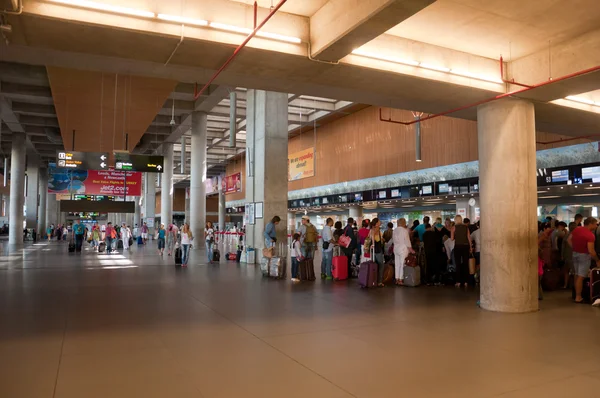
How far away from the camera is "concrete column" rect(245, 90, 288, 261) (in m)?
15.1

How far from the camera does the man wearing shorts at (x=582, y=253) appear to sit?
28.0 ft

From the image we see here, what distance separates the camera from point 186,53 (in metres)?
6.17

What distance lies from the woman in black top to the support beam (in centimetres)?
580

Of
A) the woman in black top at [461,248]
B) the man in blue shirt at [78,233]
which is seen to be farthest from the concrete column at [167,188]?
the woman in black top at [461,248]

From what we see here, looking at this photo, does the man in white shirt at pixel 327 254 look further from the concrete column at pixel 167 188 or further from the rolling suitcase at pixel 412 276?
the concrete column at pixel 167 188

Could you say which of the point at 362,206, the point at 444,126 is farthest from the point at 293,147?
the point at 444,126

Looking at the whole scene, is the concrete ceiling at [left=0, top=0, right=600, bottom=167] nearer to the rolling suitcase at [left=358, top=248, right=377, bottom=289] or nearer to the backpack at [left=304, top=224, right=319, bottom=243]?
the rolling suitcase at [left=358, top=248, right=377, bottom=289]

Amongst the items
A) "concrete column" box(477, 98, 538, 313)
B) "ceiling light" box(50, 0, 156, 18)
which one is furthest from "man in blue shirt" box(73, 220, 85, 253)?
"concrete column" box(477, 98, 538, 313)

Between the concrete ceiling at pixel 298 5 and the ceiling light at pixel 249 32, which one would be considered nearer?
the ceiling light at pixel 249 32

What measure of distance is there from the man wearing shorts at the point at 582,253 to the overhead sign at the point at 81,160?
704 inches

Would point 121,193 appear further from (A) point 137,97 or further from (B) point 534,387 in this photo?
(B) point 534,387

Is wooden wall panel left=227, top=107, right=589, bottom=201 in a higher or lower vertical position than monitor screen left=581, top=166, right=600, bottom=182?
higher

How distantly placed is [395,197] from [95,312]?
54.1 feet

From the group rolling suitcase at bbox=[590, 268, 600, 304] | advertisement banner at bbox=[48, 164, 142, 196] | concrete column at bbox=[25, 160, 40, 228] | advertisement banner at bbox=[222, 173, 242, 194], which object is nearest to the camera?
rolling suitcase at bbox=[590, 268, 600, 304]
